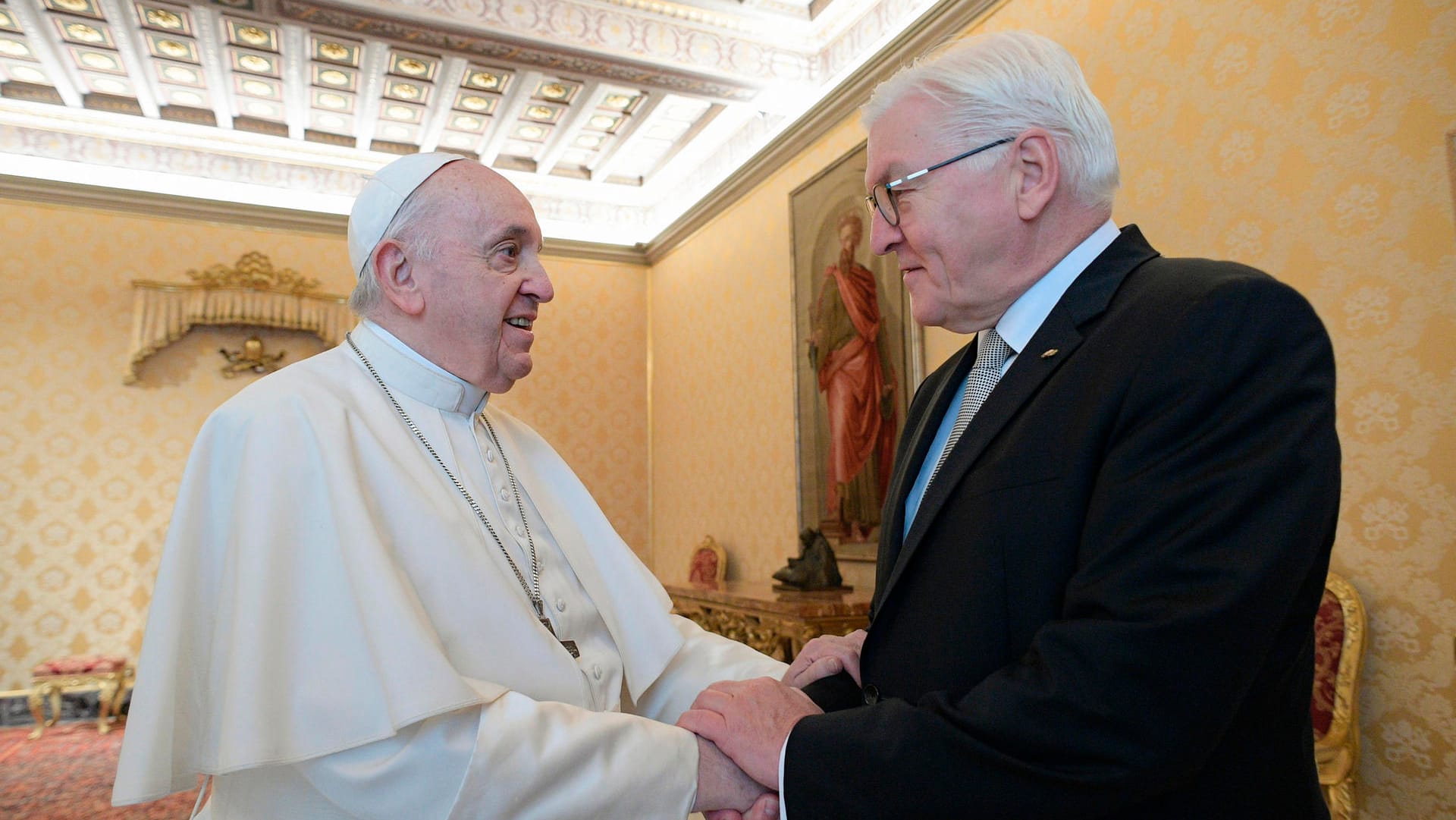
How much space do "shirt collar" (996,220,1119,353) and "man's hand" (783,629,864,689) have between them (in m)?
0.71

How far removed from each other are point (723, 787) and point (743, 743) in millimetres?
112

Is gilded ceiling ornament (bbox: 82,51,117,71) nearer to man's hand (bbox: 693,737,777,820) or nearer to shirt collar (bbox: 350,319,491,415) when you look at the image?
shirt collar (bbox: 350,319,491,415)

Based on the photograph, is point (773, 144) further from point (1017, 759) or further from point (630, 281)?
point (1017, 759)

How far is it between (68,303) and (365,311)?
8.23 meters

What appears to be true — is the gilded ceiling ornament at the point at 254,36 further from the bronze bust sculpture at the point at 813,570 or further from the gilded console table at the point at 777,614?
the bronze bust sculpture at the point at 813,570

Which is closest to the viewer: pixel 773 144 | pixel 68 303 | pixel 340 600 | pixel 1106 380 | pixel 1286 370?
pixel 1286 370

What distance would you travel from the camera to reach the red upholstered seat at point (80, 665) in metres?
7.84

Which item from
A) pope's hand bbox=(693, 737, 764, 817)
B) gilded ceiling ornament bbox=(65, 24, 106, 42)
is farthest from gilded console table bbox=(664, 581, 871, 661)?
gilded ceiling ornament bbox=(65, 24, 106, 42)

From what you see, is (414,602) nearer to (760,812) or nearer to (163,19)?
(760,812)

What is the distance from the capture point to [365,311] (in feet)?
7.82

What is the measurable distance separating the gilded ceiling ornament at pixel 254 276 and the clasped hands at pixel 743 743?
8.77 meters

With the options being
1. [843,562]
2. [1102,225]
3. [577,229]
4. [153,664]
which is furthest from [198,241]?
[1102,225]

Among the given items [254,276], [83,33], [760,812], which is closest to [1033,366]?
[760,812]

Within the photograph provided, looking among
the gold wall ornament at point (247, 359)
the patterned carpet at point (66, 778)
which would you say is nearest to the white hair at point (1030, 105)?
the patterned carpet at point (66, 778)
